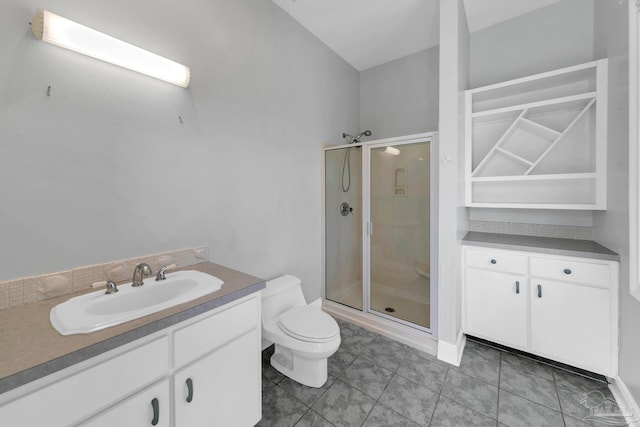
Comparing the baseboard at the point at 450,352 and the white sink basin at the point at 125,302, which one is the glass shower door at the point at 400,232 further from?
the white sink basin at the point at 125,302

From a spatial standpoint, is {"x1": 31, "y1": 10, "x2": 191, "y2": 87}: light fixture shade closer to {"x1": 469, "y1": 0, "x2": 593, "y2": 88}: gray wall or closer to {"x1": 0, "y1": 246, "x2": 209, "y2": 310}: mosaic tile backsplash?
{"x1": 0, "y1": 246, "x2": 209, "y2": 310}: mosaic tile backsplash

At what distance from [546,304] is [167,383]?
2.38m

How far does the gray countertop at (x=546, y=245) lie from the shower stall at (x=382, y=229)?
46 centimetres

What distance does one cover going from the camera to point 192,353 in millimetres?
990

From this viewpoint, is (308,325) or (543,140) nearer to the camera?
(308,325)

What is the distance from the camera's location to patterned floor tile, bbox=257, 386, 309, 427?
4.56 ft

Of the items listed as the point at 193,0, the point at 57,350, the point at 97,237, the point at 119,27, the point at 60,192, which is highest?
the point at 193,0

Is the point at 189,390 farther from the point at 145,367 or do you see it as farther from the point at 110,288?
the point at 110,288

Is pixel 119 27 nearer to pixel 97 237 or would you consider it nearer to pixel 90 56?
pixel 90 56

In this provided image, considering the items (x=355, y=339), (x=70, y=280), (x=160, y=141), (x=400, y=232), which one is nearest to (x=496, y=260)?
(x=400, y=232)

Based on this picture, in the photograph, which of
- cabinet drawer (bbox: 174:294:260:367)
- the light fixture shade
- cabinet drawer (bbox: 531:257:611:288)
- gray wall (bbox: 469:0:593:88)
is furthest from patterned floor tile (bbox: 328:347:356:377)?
gray wall (bbox: 469:0:593:88)

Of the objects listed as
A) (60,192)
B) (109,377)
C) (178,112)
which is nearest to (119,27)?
(178,112)

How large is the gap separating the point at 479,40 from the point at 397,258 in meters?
2.33

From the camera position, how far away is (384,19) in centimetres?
226
